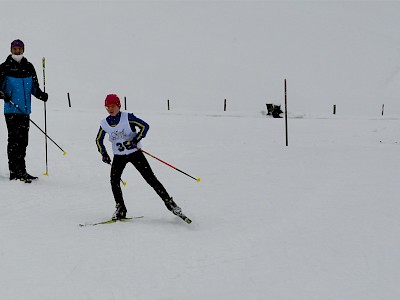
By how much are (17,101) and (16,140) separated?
2.21 ft

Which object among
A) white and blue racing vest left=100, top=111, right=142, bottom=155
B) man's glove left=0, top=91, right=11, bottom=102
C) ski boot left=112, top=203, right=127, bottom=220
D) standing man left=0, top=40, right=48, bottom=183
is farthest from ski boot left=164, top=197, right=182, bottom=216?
man's glove left=0, top=91, right=11, bottom=102

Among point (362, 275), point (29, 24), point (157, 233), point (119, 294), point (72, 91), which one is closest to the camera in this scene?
point (119, 294)

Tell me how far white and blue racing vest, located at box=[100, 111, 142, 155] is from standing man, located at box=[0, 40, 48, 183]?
2.66 metres

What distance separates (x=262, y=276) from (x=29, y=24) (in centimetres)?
6165

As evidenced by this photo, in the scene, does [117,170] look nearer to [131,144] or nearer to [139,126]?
[131,144]

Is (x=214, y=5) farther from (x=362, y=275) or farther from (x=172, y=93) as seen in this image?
(x=362, y=275)

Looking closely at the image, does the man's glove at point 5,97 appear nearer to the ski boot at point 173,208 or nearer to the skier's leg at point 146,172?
the skier's leg at point 146,172

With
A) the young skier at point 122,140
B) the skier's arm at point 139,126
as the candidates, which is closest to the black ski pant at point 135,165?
the young skier at point 122,140

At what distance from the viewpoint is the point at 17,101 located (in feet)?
27.4

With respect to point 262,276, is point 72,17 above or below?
above

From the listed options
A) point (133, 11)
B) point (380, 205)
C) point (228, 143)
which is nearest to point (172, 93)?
point (133, 11)

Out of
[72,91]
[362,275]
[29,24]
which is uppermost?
[29,24]

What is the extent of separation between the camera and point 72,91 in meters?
44.2

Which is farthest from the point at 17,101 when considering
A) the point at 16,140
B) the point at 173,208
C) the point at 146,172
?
the point at 173,208
